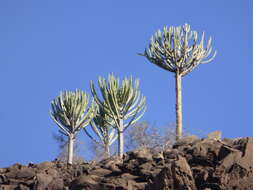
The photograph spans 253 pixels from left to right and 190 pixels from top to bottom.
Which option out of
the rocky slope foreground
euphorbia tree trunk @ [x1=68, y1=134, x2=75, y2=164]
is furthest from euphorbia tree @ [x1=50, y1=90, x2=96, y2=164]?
the rocky slope foreground

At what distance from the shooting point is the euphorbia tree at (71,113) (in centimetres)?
2070

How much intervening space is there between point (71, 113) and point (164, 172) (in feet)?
41.3

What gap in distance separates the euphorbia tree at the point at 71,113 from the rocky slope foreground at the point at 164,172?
7.25m

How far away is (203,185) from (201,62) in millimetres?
12555

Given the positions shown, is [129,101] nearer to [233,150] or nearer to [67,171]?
[67,171]

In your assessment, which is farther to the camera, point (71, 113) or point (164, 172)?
point (71, 113)

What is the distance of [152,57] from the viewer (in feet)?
69.7

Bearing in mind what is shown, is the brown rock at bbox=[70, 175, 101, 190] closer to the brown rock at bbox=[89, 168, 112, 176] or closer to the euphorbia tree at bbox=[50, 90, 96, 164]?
the brown rock at bbox=[89, 168, 112, 176]

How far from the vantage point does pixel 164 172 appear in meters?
8.55

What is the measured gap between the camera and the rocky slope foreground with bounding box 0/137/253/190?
8.71 m

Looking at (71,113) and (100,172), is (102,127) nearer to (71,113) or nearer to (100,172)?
(71,113)

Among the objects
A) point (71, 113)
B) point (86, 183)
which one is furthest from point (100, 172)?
point (71, 113)

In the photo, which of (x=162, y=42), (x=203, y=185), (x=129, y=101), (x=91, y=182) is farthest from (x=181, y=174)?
(x=162, y=42)

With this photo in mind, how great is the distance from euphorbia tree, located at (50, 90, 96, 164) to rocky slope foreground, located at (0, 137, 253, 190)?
7246 millimetres
